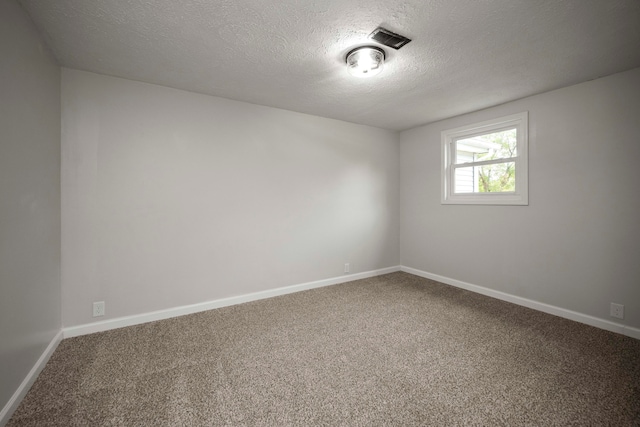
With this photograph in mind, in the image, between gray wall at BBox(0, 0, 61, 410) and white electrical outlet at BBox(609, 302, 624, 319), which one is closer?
gray wall at BBox(0, 0, 61, 410)

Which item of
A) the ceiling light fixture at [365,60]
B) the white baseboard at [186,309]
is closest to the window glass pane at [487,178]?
the white baseboard at [186,309]

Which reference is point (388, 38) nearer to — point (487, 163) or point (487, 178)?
point (487, 163)

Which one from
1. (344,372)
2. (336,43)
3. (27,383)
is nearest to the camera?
(27,383)

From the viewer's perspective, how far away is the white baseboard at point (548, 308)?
8.10ft

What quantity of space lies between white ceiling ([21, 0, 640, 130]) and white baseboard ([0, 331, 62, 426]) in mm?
2345

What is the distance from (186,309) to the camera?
291 cm

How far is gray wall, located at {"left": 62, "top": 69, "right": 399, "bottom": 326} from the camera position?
247 cm

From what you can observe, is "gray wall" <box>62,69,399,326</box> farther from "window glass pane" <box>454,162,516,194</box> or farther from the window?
"window glass pane" <box>454,162,516,194</box>

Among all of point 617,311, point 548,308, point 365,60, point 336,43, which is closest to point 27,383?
point 336,43

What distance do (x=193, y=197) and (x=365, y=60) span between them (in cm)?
221

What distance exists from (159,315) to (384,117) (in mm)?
3740

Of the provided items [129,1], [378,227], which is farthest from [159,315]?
[378,227]

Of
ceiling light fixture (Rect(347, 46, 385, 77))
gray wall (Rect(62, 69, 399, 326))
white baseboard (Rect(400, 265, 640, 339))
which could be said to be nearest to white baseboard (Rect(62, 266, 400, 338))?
gray wall (Rect(62, 69, 399, 326))

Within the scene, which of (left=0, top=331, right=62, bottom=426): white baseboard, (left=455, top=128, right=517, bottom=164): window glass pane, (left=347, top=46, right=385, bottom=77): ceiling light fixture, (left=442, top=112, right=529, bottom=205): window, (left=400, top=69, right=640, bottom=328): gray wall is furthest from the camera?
(left=455, top=128, right=517, bottom=164): window glass pane
